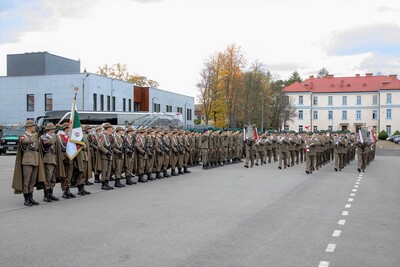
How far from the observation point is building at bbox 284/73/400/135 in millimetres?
91938

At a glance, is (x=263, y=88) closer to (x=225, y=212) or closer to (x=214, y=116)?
(x=214, y=116)

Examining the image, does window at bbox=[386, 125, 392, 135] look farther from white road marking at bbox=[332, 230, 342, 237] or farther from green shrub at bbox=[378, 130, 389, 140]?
white road marking at bbox=[332, 230, 342, 237]

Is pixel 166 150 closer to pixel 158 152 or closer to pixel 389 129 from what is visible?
pixel 158 152

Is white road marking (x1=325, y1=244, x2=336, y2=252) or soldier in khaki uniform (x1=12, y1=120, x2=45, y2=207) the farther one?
soldier in khaki uniform (x1=12, y1=120, x2=45, y2=207)

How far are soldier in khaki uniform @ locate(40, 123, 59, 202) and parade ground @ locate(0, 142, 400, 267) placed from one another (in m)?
0.44

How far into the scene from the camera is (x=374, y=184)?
15.5 m

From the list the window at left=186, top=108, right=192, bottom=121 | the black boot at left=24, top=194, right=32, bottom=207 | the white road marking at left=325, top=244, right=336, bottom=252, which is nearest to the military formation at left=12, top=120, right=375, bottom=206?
the black boot at left=24, top=194, right=32, bottom=207

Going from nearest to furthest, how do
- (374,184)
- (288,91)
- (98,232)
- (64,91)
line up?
(98,232) → (374,184) → (64,91) → (288,91)

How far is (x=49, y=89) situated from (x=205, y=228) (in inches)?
1851

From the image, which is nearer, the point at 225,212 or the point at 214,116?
the point at 225,212

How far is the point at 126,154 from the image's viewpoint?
1425 centimetres

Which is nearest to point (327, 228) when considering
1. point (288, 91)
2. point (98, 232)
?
point (98, 232)

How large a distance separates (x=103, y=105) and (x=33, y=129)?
42.6 m

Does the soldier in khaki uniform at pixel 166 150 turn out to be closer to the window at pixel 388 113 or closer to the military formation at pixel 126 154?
the military formation at pixel 126 154
